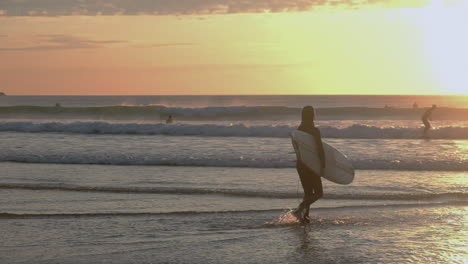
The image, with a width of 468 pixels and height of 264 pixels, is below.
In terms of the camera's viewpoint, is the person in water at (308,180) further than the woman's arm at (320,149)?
Yes

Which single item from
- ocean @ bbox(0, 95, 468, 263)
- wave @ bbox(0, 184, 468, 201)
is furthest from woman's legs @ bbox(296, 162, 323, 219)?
wave @ bbox(0, 184, 468, 201)

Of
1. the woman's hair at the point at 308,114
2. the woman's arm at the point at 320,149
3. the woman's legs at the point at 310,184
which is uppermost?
the woman's hair at the point at 308,114

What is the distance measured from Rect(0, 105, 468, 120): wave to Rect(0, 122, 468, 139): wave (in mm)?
16982

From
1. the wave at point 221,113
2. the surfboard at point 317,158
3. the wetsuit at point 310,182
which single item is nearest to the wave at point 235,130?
the wave at point 221,113

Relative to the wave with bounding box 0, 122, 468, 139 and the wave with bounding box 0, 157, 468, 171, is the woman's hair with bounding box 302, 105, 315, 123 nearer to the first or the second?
the wave with bounding box 0, 157, 468, 171

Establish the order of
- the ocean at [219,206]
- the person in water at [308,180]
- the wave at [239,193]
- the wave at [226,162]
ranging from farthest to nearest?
the wave at [226,162] < the wave at [239,193] < the person in water at [308,180] < the ocean at [219,206]

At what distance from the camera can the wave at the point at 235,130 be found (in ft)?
102

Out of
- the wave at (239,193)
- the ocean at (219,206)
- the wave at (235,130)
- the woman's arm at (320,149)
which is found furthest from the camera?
the wave at (235,130)

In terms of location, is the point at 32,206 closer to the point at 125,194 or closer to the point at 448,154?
the point at 125,194

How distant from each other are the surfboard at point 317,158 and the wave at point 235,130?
63.2 ft

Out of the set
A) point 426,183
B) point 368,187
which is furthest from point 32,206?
point 426,183

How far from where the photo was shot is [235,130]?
31.9 m

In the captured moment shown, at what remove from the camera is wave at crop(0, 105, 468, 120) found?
5316 centimetres

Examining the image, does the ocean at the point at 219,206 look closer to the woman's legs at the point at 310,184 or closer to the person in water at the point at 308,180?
the person in water at the point at 308,180
